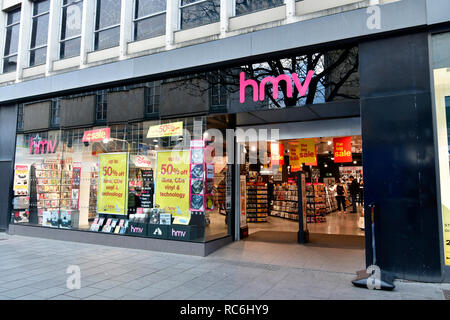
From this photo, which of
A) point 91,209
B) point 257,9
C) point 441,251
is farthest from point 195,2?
point 441,251

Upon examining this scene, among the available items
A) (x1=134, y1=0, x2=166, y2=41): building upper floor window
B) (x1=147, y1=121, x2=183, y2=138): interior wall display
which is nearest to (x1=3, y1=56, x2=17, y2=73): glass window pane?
(x1=134, y1=0, x2=166, y2=41): building upper floor window

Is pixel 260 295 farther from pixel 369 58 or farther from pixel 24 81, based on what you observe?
pixel 24 81

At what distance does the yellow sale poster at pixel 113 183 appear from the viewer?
968 cm

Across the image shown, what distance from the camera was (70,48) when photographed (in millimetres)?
11422

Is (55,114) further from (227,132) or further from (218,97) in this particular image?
(218,97)

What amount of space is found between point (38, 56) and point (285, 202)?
40.6 ft

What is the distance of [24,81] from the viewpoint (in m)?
11.8

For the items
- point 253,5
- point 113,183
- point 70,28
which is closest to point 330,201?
point 113,183

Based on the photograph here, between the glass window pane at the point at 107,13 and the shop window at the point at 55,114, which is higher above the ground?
the glass window pane at the point at 107,13

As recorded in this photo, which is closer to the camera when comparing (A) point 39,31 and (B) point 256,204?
(A) point 39,31

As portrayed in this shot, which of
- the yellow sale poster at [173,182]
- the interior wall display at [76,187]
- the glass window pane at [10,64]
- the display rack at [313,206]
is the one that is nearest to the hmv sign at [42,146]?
the interior wall display at [76,187]

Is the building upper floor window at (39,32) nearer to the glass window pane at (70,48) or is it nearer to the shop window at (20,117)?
the glass window pane at (70,48)

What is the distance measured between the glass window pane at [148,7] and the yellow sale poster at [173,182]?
4390mm

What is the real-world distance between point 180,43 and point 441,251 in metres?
7.73
